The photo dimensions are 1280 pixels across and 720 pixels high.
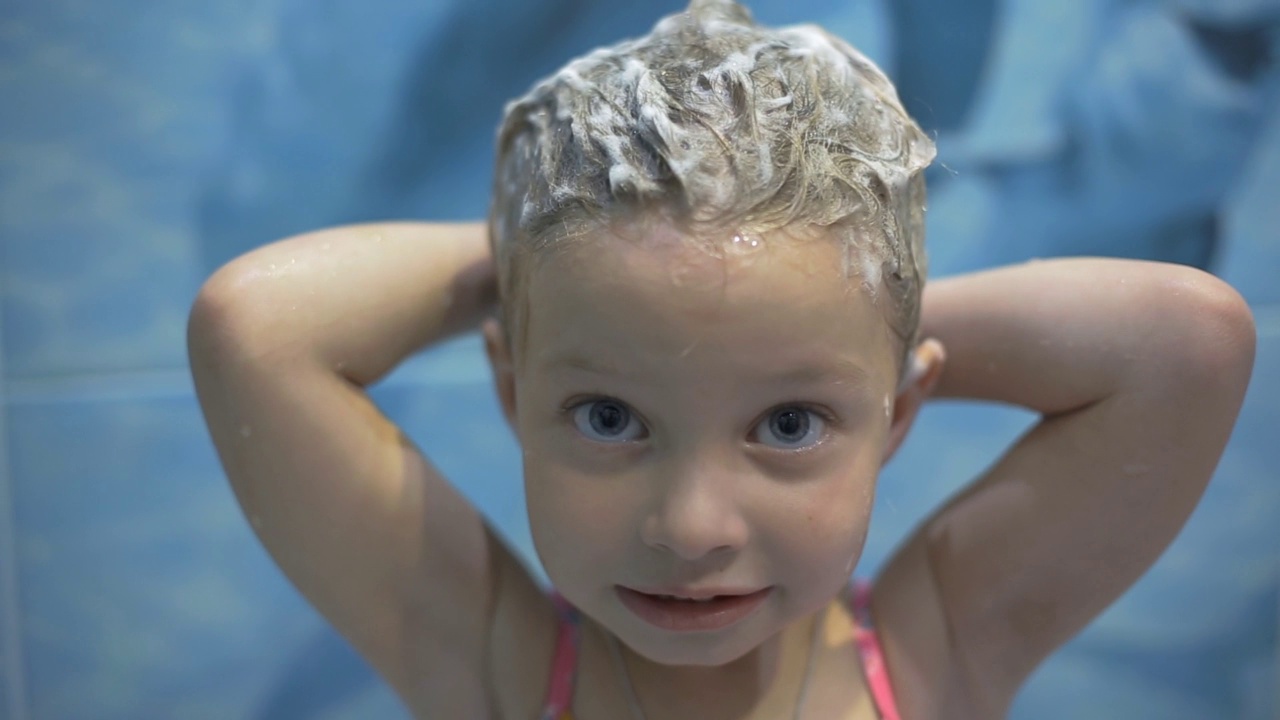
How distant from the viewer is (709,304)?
0.53 m

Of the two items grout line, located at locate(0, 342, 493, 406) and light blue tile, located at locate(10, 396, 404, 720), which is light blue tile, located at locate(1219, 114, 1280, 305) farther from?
light blue tile, located at locate(10, 396, 404, 720)

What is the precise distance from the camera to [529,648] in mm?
721

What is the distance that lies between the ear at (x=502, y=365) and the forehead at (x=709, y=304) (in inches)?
4.6

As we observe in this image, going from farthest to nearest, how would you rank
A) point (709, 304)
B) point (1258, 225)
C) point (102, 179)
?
point (1258, 225) → point (102, 179) → point (709, 304)

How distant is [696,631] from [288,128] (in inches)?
26.0

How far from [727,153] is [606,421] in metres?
0.14

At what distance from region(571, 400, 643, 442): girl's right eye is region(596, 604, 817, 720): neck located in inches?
8.1

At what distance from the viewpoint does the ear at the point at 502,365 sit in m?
0.67

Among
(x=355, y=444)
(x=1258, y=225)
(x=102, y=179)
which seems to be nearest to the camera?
(x=355, y=444)

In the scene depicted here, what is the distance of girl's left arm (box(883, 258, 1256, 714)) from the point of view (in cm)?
63

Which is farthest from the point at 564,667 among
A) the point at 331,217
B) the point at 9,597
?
the point at 9,597

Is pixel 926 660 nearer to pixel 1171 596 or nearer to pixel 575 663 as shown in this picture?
pixel 575 663

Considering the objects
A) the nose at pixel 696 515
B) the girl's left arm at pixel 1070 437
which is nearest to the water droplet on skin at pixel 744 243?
the nose at pixel 696 515

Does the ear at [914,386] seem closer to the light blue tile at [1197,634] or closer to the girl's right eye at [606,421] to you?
the girl's right eye at [606,421]
